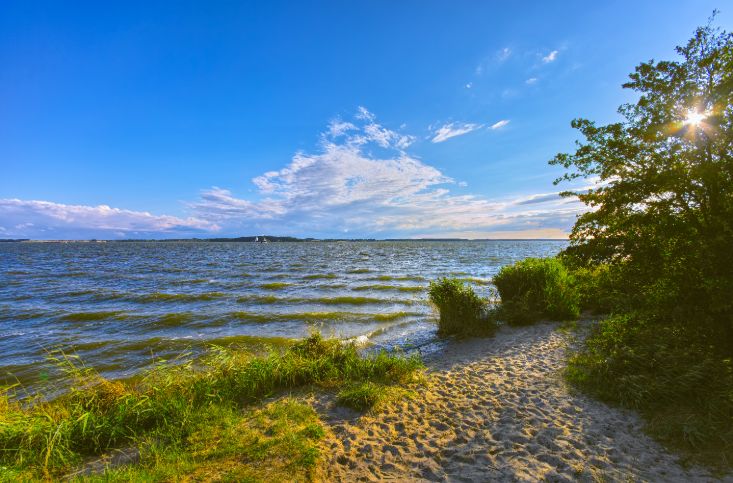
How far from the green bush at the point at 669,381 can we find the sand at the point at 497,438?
411 millimetres

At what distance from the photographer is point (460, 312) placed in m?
13.0

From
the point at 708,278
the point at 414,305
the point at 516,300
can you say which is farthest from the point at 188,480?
the point at 414,305

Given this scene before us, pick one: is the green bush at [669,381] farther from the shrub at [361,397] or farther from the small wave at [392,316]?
the small wave at [392,316]

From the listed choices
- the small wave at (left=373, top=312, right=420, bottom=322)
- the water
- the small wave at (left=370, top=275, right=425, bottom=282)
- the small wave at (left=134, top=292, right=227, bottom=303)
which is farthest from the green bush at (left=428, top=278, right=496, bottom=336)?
the small wave at (left=370, top=275, right=425, bottom=282)

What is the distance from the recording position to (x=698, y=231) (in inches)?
248

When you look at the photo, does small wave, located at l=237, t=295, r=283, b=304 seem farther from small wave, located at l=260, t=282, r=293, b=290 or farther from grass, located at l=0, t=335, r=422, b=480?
grass, located at l=0, t=335, r=422, b=480

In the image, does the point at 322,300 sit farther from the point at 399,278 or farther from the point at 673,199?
the point at 673,199

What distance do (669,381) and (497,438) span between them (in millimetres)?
3777

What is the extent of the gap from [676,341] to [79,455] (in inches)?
462

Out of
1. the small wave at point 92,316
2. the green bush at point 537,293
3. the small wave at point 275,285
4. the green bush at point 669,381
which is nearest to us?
the green bush at point 669,381

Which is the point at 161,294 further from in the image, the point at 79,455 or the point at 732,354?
the point at 732,354

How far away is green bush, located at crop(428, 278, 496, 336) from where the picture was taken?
12.7m

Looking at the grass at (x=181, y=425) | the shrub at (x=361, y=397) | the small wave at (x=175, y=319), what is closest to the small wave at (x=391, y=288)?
the small wave at (x=175, y=319)

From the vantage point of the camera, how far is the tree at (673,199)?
606 cm
